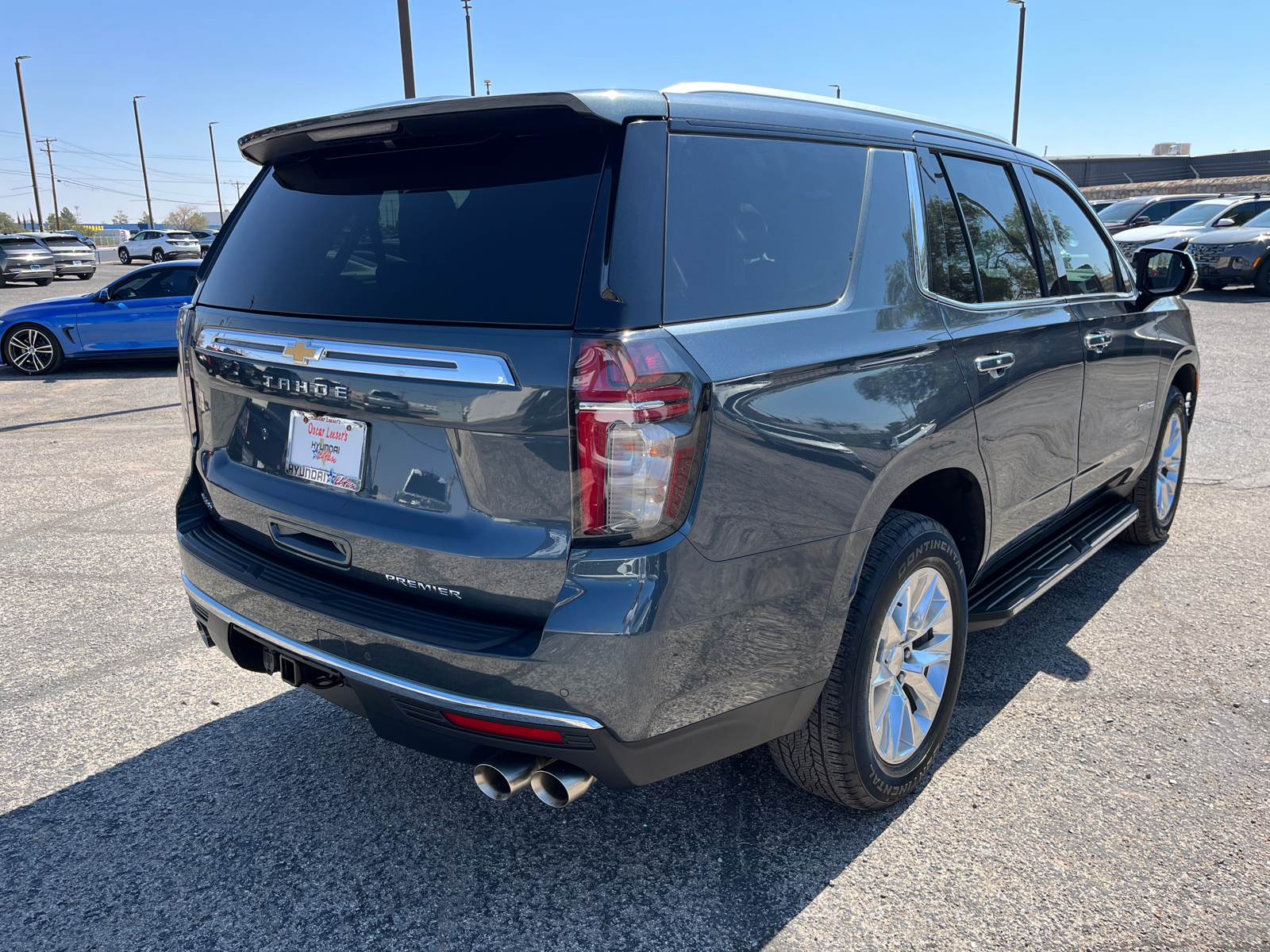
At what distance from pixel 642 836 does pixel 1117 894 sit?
49.3 inches

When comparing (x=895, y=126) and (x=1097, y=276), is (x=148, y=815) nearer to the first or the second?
(x=895, y=126)

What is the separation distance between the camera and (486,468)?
2072 mm

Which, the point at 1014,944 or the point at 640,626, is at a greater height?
the point at 640,626

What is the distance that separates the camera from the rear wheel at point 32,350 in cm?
1227

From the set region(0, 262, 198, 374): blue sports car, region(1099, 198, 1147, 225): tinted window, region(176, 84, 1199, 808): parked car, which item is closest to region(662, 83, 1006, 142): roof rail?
region(176, 84, 1199, 808): parked car

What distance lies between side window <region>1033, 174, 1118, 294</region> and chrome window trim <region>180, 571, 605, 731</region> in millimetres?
Answer: 2830

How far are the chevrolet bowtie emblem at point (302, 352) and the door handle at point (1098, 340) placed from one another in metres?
2.92

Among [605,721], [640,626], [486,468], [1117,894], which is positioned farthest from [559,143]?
[1117,894]

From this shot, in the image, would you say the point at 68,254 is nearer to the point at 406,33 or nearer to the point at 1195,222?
the point at 406,33

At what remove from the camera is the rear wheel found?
40.2 ft

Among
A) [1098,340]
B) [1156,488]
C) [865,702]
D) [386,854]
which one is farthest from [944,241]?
[1156,488]

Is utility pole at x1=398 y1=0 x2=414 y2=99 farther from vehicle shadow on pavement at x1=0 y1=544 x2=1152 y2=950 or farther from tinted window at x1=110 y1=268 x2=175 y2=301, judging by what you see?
vehicle shadow on pavement at x1=0 y1=544 x2=1152 y2=950

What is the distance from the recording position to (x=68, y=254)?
3181 centimetres

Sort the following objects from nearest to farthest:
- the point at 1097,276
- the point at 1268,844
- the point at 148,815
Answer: the point at 1268,844
the point at 148,815
the point at 1097,276
